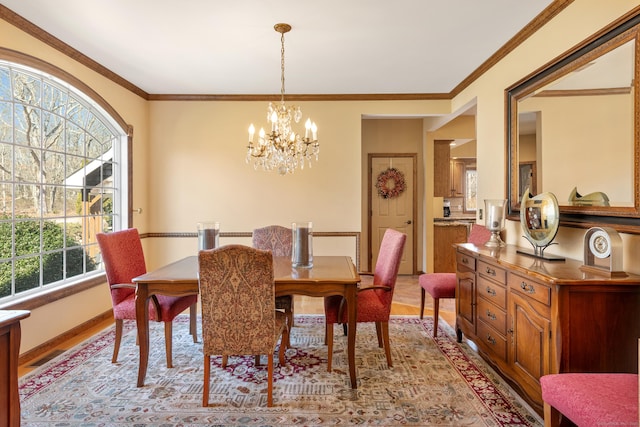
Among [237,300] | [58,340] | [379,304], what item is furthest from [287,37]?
[58,340]

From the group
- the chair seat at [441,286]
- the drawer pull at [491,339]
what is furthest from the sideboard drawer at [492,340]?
the chair seat at [441,286]

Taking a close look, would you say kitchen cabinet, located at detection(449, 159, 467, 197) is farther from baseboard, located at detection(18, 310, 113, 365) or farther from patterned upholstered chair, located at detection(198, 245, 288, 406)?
baseboard, located at detection(18, 310, 113, 365)

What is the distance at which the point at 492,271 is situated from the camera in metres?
2.40

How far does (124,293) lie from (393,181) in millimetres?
4411

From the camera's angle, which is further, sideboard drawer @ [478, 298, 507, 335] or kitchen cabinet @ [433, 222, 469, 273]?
kitchen cabinet @ [433, 222, 469, 273]

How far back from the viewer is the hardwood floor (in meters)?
2.80

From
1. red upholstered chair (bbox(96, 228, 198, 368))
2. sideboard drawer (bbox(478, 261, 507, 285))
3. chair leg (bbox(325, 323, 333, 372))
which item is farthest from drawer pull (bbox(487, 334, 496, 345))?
red upholstered chair (bbox(96, 228, 198, 368))

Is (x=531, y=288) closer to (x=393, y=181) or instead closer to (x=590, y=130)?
(x=590, y=130)

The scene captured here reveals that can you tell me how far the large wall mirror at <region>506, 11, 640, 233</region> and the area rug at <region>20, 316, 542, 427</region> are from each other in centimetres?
132

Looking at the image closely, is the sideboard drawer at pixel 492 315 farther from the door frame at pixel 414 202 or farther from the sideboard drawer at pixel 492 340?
the door frame at pixel 414 202

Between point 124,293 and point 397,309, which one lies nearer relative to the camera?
point 124,293

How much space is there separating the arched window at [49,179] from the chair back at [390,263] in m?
2.90

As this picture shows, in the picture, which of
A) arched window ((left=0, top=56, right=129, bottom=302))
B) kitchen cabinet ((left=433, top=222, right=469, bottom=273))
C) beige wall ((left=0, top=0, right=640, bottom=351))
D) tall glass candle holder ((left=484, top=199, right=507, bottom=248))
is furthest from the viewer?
kitchen cabinet ((left=433, top=222, right=469, bottom=273))

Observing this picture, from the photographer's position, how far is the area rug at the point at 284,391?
1.97m
